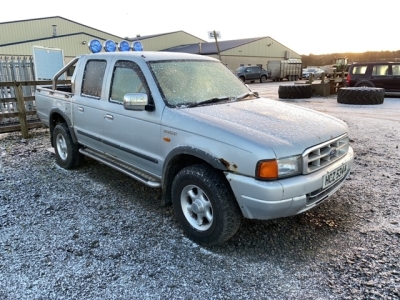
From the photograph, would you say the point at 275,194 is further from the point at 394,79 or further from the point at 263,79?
the point at 263,79

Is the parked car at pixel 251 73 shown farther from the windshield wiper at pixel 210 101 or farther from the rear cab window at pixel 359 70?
the windshield wiper at pixel 210 101

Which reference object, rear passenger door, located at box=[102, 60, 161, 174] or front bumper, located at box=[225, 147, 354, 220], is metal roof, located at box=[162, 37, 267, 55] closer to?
rear passenger door, located at box=[102, 60, 161, 174]

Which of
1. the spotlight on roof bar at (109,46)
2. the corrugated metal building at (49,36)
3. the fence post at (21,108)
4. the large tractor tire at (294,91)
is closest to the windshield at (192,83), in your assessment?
the spotlight on roof bar at (109,46)

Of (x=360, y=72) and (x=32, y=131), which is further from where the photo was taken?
(x=360, y=72)

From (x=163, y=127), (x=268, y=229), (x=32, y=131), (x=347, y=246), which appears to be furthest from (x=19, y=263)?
(x=32, y=131)

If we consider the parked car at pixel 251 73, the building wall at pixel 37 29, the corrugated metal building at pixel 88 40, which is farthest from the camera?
the parked car at pixel 251 73

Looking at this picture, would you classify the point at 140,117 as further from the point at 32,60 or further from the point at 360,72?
the point at 360,72

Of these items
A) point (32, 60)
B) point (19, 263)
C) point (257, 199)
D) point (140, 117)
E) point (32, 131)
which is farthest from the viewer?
point (32, 60)

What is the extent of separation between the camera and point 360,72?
14.2 metres

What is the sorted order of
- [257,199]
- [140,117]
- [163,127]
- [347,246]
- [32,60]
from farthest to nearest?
[32,60]
[140,117]
[163,127]
[347,246]
[257,199]

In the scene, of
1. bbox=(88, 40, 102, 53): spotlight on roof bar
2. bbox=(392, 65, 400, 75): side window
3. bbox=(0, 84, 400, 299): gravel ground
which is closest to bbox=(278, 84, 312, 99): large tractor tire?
bbox=(392, 65, 400, 75): side window

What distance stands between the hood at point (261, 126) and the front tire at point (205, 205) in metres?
0.38

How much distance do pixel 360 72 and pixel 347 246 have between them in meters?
13.4

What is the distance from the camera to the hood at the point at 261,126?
2646mm
